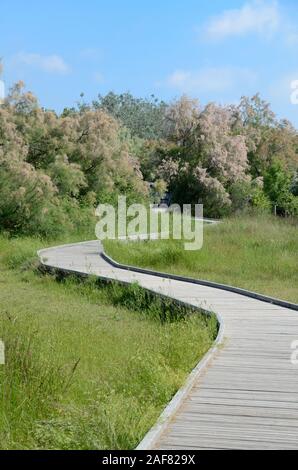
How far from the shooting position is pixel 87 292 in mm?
11938

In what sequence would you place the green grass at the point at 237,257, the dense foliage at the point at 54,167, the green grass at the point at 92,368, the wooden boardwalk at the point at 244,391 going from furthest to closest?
1. the dense foliage at the point at 54,167
2. the green grass at the point at 237,257
3. the green grass at the point at 92,368
4. the wooden boardwalk at the point at 244,391

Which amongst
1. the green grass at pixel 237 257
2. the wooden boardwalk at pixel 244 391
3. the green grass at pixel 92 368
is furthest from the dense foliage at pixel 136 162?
the wooden boardwalk at pixel 244 391

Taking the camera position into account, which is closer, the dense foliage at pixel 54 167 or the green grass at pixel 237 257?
the green grass at pixel 237 257

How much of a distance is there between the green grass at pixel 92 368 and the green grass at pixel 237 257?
2.70m

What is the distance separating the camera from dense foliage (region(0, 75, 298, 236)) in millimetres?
20109

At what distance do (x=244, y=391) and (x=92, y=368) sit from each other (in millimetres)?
1696

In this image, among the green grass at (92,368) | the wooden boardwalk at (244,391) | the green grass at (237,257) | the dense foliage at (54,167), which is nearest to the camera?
the wooden boardwalk at (244,391)

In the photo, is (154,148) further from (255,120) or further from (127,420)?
(127,420)

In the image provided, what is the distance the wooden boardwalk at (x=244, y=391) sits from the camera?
14.6 feet

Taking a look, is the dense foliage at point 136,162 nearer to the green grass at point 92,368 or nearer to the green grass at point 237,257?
the green grass at point 237,257

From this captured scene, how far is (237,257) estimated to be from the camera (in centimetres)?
1514

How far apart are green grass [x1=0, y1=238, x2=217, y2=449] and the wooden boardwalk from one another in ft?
0.74

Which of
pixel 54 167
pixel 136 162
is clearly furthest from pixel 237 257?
pixel 136 162
